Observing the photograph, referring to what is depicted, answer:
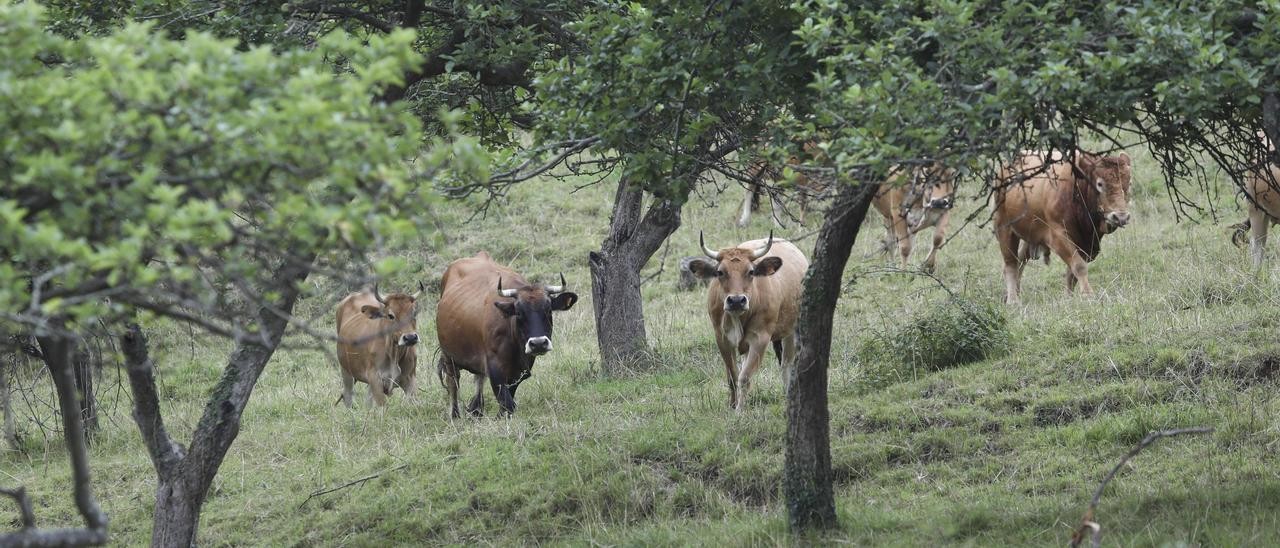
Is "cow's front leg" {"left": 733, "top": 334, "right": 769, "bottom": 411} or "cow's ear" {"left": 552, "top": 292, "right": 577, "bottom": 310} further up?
"cow's ear" {"left": 552, "top": 292, "right": 577, "bottom": 310}

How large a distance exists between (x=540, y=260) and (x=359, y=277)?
613 inches

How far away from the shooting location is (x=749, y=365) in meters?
11.8

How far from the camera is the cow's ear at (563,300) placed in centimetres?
1378

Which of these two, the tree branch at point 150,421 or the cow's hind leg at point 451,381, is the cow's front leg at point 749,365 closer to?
the cow's hind leg at point 451,381

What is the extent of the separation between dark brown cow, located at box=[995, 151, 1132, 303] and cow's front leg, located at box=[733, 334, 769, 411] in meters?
3.36

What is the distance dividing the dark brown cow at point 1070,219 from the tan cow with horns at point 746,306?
2.85 meters

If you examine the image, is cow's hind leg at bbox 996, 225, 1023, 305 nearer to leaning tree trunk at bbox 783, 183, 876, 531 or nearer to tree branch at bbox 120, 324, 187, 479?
leaning tree trunk at bbox 783, 183, 876, 531

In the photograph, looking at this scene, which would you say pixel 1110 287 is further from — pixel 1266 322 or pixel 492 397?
pixel 492 397

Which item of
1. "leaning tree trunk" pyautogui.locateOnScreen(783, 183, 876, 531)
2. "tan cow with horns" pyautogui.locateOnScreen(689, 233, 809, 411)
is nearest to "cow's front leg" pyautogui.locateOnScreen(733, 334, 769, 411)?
"tan cow with horns" pyautogui.locateOnScreen(689, 233, 809, 411)

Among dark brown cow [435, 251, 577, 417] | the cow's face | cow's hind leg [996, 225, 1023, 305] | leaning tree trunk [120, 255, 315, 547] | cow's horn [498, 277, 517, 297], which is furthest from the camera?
cow's hind leg [996, 225, 1023, 305]

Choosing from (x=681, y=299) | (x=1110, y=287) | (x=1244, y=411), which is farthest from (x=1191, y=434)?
(x=681, y=299)

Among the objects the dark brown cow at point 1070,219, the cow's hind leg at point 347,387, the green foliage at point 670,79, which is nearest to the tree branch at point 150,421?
the green foliage at point 670,79

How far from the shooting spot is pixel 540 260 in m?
20.7

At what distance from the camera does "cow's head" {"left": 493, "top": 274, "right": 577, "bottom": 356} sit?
12.9 metres
